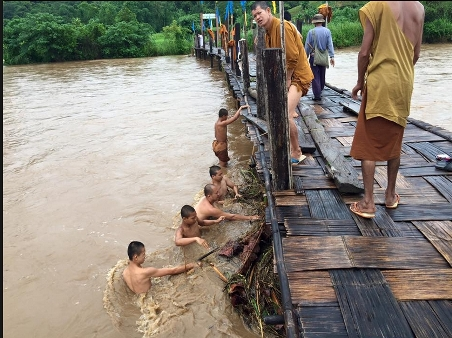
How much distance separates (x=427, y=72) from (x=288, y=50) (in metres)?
13.3

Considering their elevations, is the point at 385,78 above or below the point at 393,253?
above

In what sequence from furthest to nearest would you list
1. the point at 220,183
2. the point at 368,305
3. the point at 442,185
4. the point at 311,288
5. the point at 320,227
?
the point at 220,183
the point at 442,185
the point at 320,227
the point at 311,288
the point at 368,305

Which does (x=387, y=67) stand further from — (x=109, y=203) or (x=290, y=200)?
(x=109, y=203)

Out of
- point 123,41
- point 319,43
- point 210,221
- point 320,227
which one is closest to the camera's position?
point 320,227

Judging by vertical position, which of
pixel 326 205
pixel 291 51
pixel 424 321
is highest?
pixel 291 51

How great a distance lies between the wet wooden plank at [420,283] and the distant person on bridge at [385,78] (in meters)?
0.66

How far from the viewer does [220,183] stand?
5184 millimetres

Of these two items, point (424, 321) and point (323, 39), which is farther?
point (323, 39)

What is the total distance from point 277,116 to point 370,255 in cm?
138

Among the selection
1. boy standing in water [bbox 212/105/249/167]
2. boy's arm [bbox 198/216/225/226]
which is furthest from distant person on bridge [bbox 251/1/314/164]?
boy standing in water [bbox 212/105/249/167]

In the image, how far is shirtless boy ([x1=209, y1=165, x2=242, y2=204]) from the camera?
5001 mm

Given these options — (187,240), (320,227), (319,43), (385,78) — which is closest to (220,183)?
(187,240)

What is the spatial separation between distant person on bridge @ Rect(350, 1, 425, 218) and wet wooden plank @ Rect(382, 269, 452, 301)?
0.66 metres

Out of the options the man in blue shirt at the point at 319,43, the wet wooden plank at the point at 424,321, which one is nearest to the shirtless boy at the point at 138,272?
the wet wooden plank at the point at 424,321
